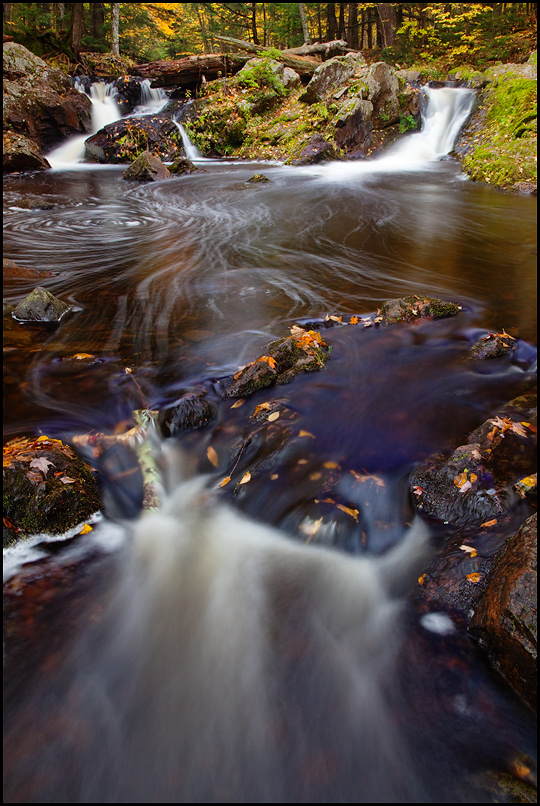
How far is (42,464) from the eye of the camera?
10.2 feet

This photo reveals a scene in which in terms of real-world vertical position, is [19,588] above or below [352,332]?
below

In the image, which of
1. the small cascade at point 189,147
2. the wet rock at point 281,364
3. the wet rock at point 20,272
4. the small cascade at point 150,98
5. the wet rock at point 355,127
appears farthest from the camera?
the small cascade at point 150,98

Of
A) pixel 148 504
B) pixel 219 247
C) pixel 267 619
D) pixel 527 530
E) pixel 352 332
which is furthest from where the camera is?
pixel 219 247

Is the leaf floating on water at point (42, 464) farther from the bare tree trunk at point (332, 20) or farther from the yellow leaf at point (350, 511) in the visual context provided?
the bare tree trunk at point (332, 20)

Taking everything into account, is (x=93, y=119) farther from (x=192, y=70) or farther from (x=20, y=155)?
(x=192, y=70)

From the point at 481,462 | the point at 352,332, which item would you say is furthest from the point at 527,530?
the point at 352,332

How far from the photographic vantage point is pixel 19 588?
273 cm

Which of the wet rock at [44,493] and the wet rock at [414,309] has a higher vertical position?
the wet rock at [414,309]

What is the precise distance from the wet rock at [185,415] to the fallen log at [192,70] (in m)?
23.1

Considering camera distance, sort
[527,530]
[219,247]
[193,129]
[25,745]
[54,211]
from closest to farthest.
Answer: [25,745] < [527,530] < [219,247] < [54,211] < [193,129]

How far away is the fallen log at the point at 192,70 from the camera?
69.1 ft

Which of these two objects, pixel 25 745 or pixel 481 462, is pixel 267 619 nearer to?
pixel 25 745

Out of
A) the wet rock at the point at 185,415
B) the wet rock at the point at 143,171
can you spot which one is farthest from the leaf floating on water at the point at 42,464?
the wet rock at the point at 143,171

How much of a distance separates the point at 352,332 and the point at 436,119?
16.8 meters
